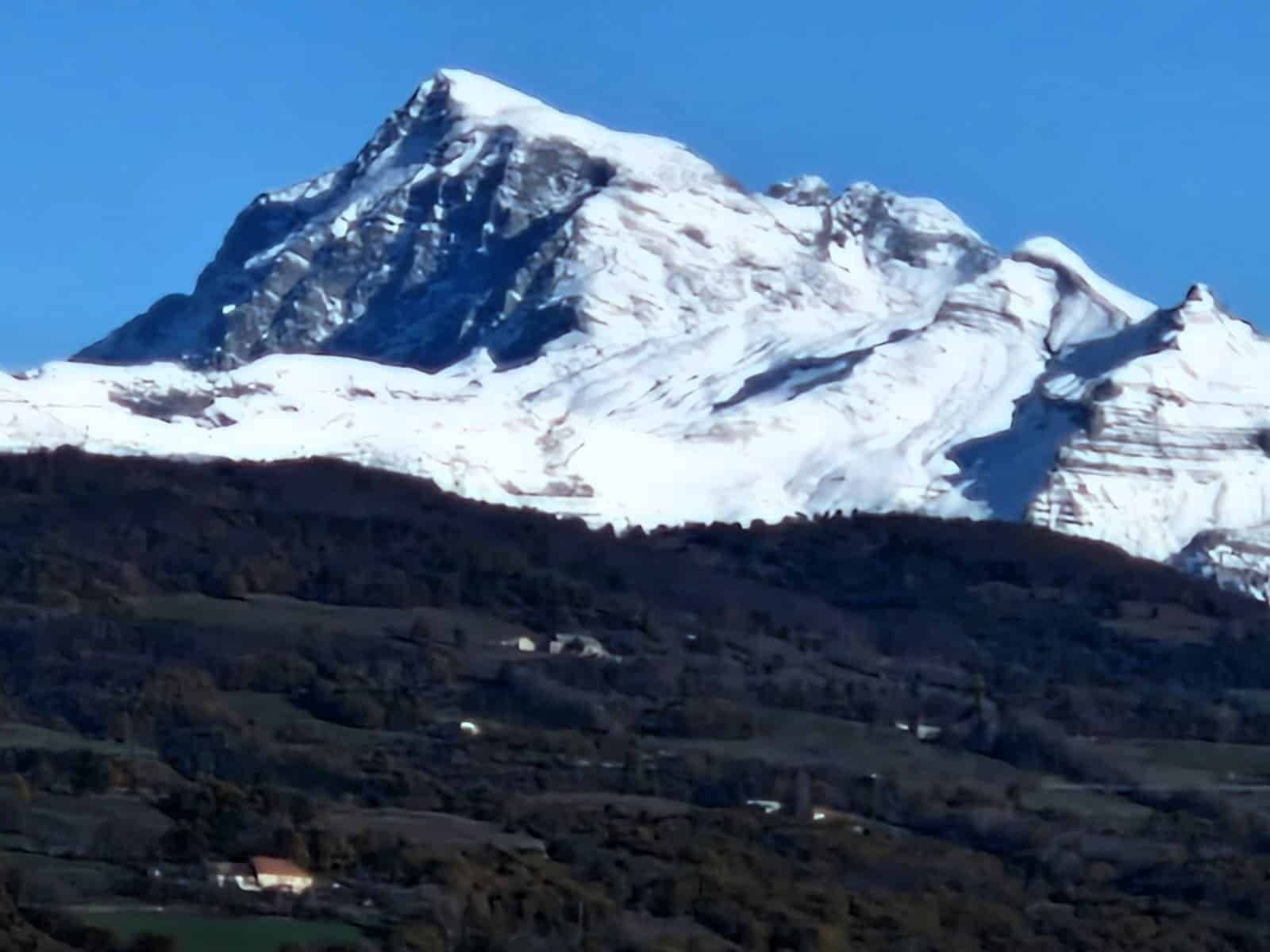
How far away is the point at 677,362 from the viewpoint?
14675 centimetres

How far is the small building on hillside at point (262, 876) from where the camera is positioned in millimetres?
50906

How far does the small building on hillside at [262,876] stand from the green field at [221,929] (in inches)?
67.0

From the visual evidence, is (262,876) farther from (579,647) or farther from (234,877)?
(579,647)

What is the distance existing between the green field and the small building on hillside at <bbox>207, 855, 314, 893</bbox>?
170 centimetres

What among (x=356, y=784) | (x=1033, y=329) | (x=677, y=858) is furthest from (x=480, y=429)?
(x=677, y=858)

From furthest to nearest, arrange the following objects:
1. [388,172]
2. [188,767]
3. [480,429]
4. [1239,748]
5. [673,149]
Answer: [388,172] → [673,149] → [480,429] → [1239,748] → [188,767]

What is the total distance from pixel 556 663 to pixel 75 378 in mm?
44009

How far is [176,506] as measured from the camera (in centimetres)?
9425

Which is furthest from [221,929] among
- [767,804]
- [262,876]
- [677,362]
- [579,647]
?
[677,362]

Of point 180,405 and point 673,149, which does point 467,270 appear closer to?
point 673,149

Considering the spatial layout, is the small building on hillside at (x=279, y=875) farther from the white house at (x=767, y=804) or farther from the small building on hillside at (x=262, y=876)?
the white house at (x=767, y=804)

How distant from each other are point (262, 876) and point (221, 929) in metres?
3.49

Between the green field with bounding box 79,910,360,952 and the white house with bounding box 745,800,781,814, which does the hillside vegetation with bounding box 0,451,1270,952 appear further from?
the green field with bounding box 79,910,360,952

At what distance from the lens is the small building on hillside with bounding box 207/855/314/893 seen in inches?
2004
